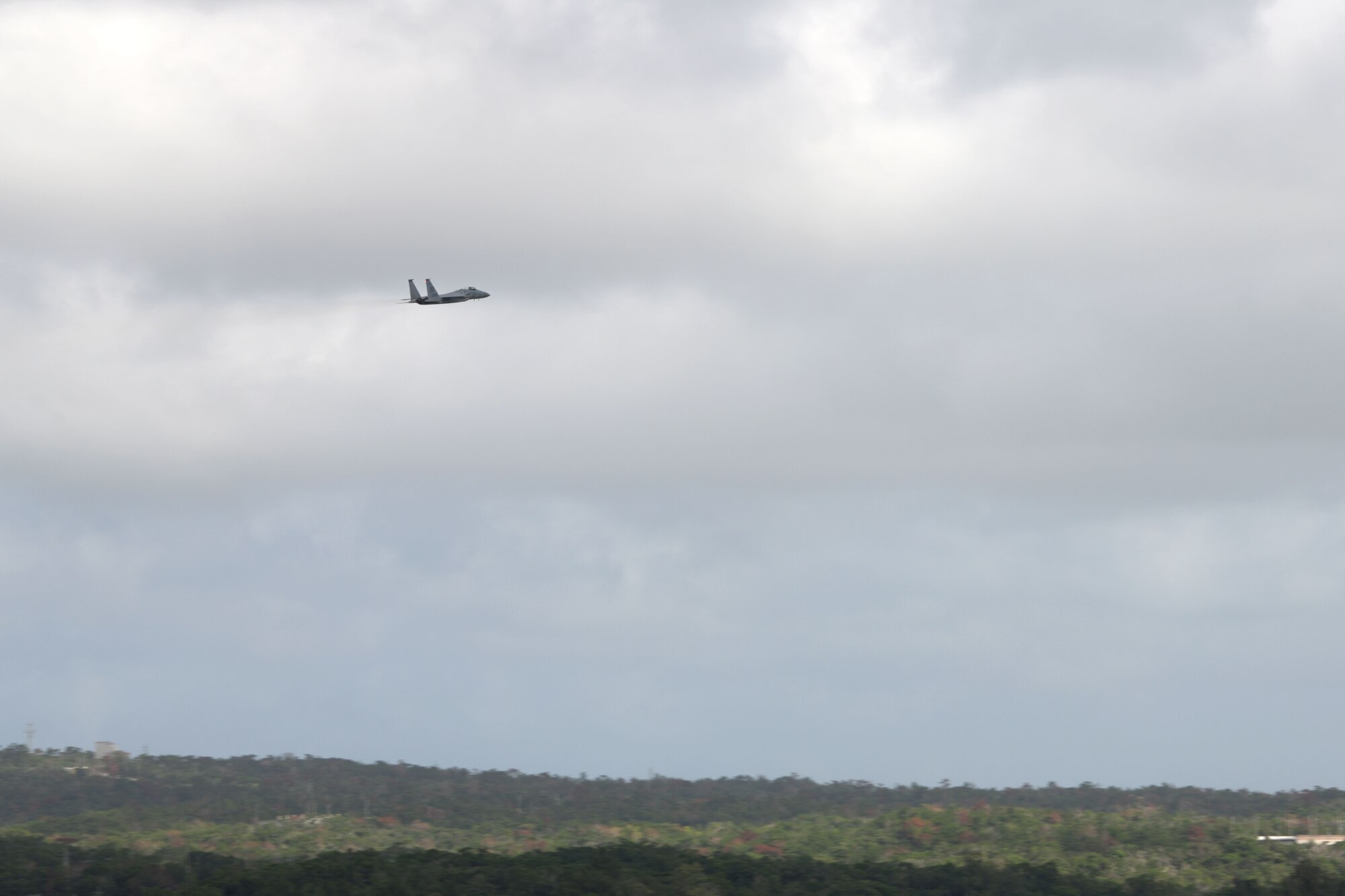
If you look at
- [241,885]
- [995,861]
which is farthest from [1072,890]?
[241,885]

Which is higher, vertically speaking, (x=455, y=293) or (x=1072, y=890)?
(x=455, y=293)

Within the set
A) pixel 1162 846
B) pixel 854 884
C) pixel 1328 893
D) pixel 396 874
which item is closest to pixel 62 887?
pixel 396 874

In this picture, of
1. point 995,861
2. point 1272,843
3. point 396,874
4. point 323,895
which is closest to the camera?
point 323,895

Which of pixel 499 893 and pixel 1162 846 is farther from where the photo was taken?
pixel 1162 846

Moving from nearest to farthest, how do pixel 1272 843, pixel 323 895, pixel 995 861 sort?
1. pixel 323 895
2. pixel 995 861
3. pixel 1272 843

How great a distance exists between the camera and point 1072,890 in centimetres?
14775

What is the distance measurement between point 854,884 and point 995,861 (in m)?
29.2

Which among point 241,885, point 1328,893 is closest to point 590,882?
point 241,885

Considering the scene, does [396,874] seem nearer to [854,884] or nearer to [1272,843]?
[854,884]

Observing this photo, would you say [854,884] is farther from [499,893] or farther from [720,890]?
[499,893]

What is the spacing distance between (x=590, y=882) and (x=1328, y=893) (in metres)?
62.4

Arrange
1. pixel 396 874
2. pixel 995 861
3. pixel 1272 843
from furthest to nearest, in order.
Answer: pixel 1272 843
pixel 995 861
pixel 396 874

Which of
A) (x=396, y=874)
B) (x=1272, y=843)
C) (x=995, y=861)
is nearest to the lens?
(x=396, y=874)

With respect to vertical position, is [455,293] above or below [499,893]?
above
